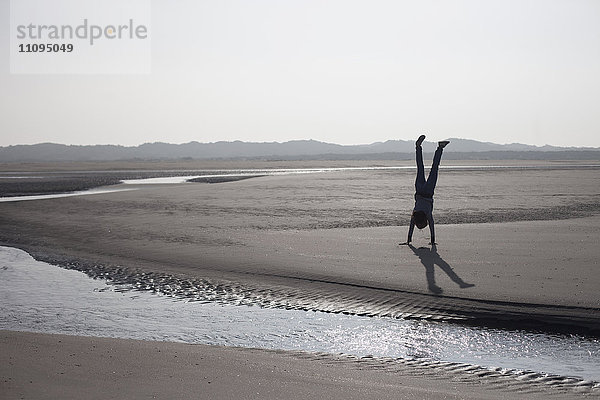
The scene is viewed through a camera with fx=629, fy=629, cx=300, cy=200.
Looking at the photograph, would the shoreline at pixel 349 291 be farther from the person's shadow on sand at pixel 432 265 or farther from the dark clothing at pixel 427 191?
the dark clothing at pixel 427 191

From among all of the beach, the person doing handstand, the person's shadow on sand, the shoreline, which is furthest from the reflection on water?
the person doing handstand

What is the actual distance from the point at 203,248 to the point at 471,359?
9742 millimetres

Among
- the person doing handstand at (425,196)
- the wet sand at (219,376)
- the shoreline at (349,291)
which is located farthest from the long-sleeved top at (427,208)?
the wet sand at (219,376)

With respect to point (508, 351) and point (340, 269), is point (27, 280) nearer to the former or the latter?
point (340, 269)

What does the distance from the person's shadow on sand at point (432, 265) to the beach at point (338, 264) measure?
4cm

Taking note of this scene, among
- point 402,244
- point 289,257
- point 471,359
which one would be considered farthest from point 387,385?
point 402,244

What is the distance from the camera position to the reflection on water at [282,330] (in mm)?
7625

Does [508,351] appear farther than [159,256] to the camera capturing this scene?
No

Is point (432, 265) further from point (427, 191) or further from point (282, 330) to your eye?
point (282, 330)

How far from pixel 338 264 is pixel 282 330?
470 centimetres

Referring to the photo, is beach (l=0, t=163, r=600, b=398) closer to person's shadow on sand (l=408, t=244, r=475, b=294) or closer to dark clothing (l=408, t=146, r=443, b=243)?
person's shadow on sand (l=408, t=244, r=475, b=294)

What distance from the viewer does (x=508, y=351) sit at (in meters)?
7.80

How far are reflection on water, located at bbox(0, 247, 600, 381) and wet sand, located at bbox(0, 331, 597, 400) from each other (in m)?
0.65

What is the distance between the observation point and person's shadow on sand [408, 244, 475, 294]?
11273 millimetres
